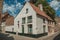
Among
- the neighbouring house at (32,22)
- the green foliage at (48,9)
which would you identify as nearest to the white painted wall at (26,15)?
the neighbouring house at (32,22)

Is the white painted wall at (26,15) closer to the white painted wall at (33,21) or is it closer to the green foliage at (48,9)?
the white painted wall at (33,21)

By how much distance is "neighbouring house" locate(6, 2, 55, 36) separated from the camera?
3.19 meters

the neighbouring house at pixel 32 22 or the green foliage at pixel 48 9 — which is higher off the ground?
the green foliage at pixel 48 9

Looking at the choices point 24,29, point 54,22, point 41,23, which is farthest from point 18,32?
point 54,22

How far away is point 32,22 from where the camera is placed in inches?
126

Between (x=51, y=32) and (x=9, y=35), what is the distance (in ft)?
2.13

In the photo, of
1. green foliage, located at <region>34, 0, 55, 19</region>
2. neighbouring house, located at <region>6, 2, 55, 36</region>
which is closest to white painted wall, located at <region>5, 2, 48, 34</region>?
neighbouring house, located at <region>6, 2, 55, 36</region>

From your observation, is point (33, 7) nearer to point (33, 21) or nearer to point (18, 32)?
point (33, 21)

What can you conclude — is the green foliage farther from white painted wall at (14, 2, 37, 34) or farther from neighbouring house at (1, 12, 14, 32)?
neighbouring house at (1, 12, 14, 32)

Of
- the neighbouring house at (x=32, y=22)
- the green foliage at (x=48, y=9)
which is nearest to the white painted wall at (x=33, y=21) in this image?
the neighbouring house at (x=32, y=22)

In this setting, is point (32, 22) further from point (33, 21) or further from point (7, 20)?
point (7, 20)

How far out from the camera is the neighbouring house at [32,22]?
3.19m

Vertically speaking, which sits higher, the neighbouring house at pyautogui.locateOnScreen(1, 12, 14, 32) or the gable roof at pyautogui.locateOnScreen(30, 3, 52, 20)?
the gable roof at pyautogui.locateOnScreen(30, 3, 52, 20)

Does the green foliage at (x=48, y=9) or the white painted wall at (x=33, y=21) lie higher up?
the green foliage at (x=48, y=9)
